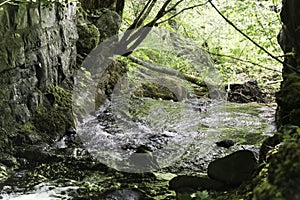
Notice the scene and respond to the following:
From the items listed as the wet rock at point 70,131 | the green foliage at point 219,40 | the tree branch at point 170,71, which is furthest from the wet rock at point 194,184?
the tree branch at point 170,71

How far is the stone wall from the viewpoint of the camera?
4504 mm

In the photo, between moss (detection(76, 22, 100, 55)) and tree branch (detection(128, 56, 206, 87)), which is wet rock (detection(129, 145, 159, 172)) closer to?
moss (detection(76, 22, 100, 55))

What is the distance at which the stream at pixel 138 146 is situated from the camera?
383cm

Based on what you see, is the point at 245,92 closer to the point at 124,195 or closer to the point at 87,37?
the point at 87,37

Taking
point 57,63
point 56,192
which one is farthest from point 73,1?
point 56,192

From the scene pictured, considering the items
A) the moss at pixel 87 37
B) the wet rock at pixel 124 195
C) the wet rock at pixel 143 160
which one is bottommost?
the wet rock at pixel 143 160

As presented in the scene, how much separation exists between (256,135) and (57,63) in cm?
400

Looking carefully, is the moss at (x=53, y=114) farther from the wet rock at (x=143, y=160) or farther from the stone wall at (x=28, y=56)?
the wet rock at (x=143, y=160)

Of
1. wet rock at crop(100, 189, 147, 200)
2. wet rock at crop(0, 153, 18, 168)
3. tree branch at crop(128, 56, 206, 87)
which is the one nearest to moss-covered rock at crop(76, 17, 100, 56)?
tree branch at crop(128, 56, 206, 87)

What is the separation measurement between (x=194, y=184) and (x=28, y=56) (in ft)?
10.4

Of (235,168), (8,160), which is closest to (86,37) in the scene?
(8,160)

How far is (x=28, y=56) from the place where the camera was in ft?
16.5

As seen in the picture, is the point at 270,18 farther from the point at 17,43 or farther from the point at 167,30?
the point at 17,43

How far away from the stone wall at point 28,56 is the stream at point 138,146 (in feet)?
2.59
